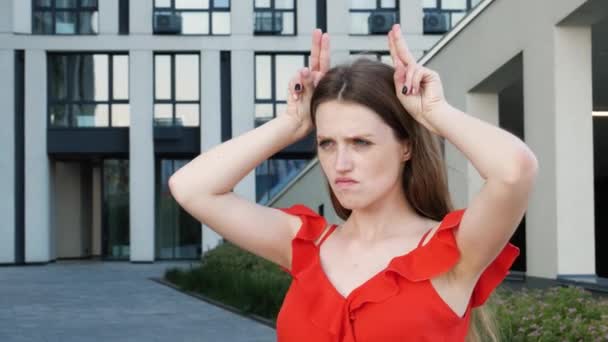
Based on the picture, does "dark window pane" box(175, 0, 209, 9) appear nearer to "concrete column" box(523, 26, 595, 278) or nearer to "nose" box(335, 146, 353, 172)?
"concrete column" box(523, 26, 595, 278)

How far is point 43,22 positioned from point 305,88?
31.1m

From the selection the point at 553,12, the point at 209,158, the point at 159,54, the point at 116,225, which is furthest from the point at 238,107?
the point at 209,158

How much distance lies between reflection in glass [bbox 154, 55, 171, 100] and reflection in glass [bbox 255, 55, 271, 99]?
9.89ft

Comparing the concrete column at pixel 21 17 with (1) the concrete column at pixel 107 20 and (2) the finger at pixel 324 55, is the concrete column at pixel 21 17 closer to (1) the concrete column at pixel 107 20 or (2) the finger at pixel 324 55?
(1) the concrete column at pixel 107 20

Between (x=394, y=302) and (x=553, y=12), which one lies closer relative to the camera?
(x=394, y=302)

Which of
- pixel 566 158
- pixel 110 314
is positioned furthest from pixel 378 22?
pixel 566 158

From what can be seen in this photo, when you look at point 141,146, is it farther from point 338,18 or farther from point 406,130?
point 406,130

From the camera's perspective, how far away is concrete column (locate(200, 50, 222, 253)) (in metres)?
32.5

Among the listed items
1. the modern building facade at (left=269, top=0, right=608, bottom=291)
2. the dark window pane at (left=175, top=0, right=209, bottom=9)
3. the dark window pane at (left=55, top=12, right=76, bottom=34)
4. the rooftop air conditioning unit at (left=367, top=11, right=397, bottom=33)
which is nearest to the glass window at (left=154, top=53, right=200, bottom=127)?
the dark window pane at (left=175, top=0, right=209, bottom=9)

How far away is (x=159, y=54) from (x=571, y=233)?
959 inches

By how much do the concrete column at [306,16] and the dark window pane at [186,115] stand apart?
14.7 feet

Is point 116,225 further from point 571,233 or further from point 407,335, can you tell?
point 407,335

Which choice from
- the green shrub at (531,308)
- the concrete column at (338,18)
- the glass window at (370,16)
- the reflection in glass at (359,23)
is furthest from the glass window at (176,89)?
the green shrub at (531,308)

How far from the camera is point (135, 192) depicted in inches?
1286
